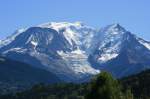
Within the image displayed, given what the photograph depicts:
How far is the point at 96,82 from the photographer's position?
246 feet

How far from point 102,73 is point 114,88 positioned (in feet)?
8.47

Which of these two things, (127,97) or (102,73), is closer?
(102,73)

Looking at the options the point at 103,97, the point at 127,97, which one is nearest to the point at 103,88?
the point at 103,97

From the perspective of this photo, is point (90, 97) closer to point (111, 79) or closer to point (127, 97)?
point (111, 79)

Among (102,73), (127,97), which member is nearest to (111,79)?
(102,73)

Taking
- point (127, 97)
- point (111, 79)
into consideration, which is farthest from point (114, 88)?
point (127, 97)

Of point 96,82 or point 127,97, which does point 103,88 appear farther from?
point 127,97

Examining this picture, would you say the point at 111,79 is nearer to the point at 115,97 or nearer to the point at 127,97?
Answer: the point at 115,97

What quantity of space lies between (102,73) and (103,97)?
445cm

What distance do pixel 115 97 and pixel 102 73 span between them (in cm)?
402

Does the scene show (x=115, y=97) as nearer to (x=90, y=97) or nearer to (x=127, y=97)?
(x=90, y=97)

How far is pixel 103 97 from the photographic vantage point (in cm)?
7250

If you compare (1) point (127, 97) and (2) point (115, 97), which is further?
(1) point (127, 97)

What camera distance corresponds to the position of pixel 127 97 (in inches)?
3302
